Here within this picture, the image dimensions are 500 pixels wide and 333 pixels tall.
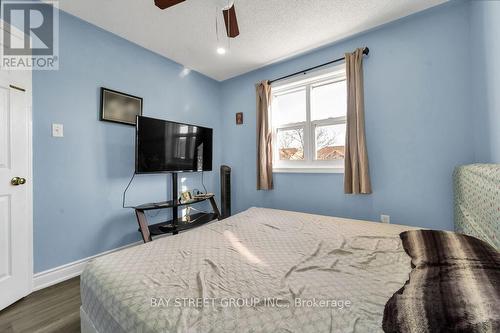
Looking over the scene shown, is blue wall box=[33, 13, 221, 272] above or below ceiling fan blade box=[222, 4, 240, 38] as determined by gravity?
below

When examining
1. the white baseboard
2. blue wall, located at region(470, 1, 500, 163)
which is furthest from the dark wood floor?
blue wall, located at region(470, 1, 500, 163)

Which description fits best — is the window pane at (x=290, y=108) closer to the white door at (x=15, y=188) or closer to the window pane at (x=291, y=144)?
the window pane at (x=291, y=144)

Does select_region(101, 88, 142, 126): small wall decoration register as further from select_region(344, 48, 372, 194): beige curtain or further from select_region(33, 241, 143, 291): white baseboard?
select_region(344, 48, 372, 194): beige curtain

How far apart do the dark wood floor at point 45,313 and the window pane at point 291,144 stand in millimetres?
2708

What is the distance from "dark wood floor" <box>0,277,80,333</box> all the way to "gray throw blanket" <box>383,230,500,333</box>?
1.91 metres

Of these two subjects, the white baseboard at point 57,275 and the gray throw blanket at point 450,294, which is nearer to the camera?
the gray throw blanket at point 450,294

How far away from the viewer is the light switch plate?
199 cm

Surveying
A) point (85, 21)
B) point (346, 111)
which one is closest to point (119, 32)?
point (85, 21)

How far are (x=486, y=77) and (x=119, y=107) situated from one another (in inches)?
135

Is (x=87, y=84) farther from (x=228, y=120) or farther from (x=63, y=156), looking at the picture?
(x=228, y=120)

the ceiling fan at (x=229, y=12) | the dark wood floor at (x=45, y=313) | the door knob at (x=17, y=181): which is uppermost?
the ceiling fan at (x=229, y=12)

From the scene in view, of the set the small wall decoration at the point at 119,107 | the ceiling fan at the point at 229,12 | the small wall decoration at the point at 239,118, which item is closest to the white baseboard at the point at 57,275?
the small wall decoration at the point at 119,107

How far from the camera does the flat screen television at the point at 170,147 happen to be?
2.28m

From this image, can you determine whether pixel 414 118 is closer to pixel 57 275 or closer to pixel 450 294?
pixel 450 294
